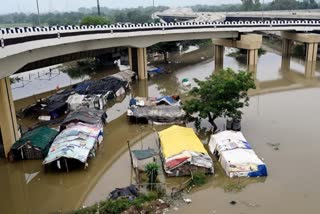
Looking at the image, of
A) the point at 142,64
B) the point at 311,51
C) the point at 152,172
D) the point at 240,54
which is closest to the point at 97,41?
the point at 142,64

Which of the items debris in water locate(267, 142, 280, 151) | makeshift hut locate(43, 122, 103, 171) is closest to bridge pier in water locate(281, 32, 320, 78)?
debris in water locate(267, 142, 280, 151)

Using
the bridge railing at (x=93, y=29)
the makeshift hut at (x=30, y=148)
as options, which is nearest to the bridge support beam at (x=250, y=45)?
the bridge railing at (x=93, y=29)

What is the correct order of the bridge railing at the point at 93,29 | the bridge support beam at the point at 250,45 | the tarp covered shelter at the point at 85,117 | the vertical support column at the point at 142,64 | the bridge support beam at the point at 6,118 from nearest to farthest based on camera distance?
1. the bridge support beam at the point at 6,118
2. the bridge railing at the point at 93,29
3. the tarp covered shelter at the point at 85,117
4. the vertical support column at the point at 142,64
5. the bridge support beam at the point at 250,45

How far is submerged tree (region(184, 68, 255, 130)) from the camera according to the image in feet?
66.0

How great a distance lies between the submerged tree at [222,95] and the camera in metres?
20.1

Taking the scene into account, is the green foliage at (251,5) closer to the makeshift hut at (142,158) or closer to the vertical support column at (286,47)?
the vertical support column at (286,47)

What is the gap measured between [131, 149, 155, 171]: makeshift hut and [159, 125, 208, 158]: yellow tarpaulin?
748mm

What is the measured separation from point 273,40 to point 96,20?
32.4 metres

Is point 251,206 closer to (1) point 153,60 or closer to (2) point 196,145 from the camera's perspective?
(2) point 196,145

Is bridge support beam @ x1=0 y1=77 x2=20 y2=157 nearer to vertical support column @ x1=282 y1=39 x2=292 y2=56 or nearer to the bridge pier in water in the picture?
the bridge pier in water

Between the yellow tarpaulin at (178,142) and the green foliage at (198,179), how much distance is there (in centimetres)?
120

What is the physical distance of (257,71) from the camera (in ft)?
128

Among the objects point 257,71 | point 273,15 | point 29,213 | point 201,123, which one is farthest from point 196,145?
point 273,15

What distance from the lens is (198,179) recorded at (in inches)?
604
